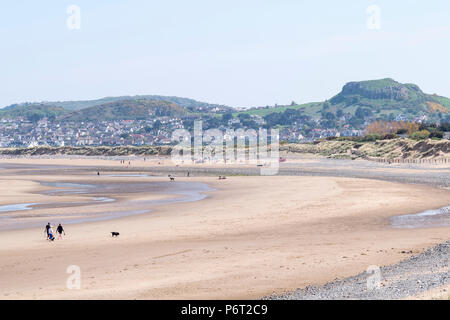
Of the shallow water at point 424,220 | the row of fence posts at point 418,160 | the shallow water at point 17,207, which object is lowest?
the shallow water at point 17,207

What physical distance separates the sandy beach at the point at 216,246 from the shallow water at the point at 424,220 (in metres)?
0.88

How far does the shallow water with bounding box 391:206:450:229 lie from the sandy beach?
0.88 metres

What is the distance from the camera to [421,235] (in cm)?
2461

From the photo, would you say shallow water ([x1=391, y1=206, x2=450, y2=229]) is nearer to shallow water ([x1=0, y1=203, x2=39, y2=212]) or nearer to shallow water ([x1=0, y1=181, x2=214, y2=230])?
shallow water ([x1=0, y1=181, x2=214, y2=230])

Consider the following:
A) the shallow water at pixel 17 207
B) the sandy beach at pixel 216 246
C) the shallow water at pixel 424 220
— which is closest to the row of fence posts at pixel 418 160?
the sandy beach at pixel 216 246

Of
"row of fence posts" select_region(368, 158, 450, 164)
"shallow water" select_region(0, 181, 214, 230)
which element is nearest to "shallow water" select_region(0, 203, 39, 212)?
"shallow water" select_region(0, 181, 214, 230)

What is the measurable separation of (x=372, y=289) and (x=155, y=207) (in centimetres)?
2522

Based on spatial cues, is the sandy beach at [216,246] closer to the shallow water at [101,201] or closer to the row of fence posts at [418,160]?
the shallow water at [101,201]

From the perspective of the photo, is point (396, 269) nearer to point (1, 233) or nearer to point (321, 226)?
point (321, 226)

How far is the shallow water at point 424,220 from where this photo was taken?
27.7 meters

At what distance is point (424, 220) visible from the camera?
1165 inches

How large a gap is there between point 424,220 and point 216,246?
1296 cm

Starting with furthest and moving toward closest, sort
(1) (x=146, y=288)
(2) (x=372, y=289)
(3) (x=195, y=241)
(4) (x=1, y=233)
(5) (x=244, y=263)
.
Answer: (4) (x=1, y=233), (3) (x=195, y=241), (5) (x=244, y=263), (1) (x=146, y=288), (2) (x=372, y=289)
